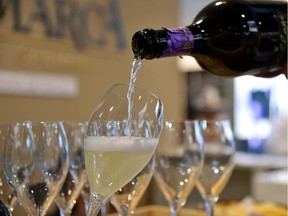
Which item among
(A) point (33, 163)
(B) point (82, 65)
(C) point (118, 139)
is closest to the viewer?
(C) point (118, 139)

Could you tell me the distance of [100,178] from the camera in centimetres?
52

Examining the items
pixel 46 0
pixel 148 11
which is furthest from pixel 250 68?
pixel 148 11

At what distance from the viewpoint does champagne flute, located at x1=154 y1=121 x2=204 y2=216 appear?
28.8 inches

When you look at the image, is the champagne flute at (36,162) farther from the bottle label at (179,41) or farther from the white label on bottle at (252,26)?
the white label on bottle at (252,26)

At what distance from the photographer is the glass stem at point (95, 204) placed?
52 centimetres

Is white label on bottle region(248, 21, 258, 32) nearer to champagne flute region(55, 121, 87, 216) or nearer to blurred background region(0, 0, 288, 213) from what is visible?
champagne flute region(55, 121, 87, 216)

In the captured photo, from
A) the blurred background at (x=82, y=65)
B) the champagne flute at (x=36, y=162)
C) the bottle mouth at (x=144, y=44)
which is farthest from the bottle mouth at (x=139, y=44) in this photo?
the blurred background at (x=82, y=65)

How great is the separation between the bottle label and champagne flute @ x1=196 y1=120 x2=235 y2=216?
146 millimetres

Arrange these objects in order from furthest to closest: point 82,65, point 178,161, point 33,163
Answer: point 82,65 → point 178,161 → point 33,163

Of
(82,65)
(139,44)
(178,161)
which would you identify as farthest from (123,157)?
(82,65)

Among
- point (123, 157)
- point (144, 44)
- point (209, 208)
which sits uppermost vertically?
point (144, 44)

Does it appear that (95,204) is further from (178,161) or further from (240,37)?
(240,37)

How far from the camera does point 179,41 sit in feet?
2.07

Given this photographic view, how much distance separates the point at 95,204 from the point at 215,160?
1.05ft
